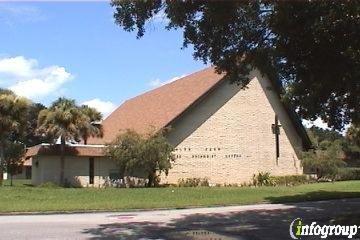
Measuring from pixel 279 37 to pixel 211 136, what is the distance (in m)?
25.0

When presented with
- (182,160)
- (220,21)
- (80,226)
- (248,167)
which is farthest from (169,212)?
(248,167)

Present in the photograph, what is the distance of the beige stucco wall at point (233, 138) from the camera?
3700 cm

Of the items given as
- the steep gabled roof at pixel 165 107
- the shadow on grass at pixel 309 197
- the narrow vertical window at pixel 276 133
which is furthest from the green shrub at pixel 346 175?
the shadow on grass at pixel 309 197

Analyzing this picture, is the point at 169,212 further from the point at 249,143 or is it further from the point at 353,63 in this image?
the point at 249,143

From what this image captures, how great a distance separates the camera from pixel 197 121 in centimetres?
3744

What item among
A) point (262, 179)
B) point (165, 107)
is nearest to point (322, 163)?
point (262, 179)

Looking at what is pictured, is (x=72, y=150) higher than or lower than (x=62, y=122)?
lower

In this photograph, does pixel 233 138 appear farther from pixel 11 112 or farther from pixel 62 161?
pixel 11 112

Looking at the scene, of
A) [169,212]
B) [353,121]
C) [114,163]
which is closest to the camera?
[353,121]

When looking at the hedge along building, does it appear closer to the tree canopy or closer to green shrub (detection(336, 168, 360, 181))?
the tree canopy

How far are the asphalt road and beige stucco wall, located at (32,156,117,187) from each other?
53.2 feet

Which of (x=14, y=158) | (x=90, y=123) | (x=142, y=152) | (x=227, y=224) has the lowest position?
(x=227, y=224)

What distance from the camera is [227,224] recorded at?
52.2 ft

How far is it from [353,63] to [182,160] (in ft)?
82.3
